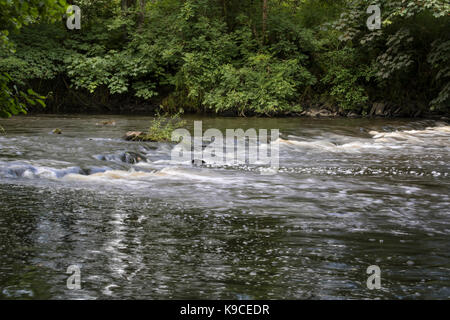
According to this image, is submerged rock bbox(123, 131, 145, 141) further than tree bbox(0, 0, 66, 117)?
Yes

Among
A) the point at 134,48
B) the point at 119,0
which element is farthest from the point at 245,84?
the point at 119,0

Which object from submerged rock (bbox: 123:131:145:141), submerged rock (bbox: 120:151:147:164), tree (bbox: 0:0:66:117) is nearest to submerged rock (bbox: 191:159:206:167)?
submerged rock (bbox: 120:151:147:164)

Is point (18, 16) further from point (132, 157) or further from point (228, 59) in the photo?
point (228, 59)

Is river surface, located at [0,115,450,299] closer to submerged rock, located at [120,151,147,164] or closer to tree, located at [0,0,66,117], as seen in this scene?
submerged rock, located at [120,151,147,164]

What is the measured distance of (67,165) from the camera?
8.10 meters

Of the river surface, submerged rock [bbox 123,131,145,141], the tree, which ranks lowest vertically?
the river surface

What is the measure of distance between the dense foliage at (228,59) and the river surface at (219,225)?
28.5 feet

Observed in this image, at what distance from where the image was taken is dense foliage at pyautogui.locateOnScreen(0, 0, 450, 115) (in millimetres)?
18125

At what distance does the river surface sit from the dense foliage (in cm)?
869

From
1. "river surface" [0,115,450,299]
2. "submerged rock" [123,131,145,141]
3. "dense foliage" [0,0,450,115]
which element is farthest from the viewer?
"dense foliage" [0,0,450,115]

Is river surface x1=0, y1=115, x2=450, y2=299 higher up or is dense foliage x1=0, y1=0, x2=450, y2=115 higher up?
dense foliage x1=0, y1=0, x2=450, y2=115

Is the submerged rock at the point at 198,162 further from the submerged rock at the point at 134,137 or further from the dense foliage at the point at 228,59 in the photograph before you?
the dense foliage at the point at 228,59

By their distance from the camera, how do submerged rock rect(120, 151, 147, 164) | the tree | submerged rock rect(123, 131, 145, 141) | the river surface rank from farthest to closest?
submerged rock rect(123, 131, 145, 141) → submerged rock rect(120, 151, 147, 164) → the river surface → the tree

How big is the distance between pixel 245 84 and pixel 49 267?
49.9 feet
